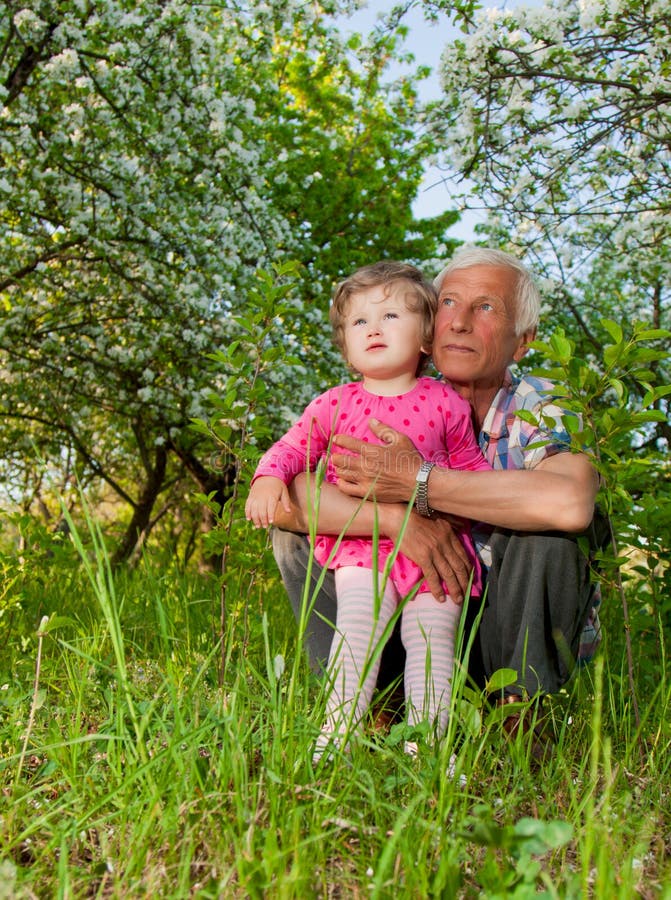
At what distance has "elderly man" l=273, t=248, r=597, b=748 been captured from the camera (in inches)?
92.4

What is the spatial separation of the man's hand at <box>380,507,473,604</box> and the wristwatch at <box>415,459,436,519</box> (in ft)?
0.10

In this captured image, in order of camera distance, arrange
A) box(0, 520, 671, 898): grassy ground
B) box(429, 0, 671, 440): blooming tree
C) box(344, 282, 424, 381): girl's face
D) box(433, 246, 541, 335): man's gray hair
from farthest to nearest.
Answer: box(429, 0, 671, 440): blooming tree
box(433, 246, 541, 335): man's gray hair
box(344, 282, 424, 381): girl's face
box(0, 520, 671, 898): grassy ground

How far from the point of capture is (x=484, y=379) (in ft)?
9.25

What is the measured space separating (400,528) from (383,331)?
2.06 feet

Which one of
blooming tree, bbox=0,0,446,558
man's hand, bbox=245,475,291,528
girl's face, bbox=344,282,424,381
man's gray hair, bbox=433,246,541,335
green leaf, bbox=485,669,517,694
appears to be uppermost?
blooming tree, bbox=0,0,446,558

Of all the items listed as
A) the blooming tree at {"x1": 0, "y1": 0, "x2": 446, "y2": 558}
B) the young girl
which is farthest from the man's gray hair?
the blooming tree at {"x1": 0, "y1": 0, "x2": 446, "y2": 558}

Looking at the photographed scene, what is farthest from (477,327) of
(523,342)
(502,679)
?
(502,679)

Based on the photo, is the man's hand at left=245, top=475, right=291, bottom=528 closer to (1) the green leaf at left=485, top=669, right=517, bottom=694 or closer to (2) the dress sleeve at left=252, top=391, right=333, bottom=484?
(2) the dress sleeve at left=252, top=391, right=333, bottom=484

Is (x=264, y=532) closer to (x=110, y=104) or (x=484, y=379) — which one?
(x=484, y=379)

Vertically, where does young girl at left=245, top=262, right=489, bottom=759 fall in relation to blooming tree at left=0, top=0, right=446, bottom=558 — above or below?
below

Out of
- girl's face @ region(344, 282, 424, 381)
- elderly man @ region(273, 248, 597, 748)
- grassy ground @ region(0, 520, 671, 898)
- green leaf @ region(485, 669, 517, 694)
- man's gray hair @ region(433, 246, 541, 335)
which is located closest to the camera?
grassy ground @ region(0, 520, 671, 898)

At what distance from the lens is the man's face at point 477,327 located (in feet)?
8.86

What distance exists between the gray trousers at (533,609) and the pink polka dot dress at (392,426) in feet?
0.37

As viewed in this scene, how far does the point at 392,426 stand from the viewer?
2645 mm
